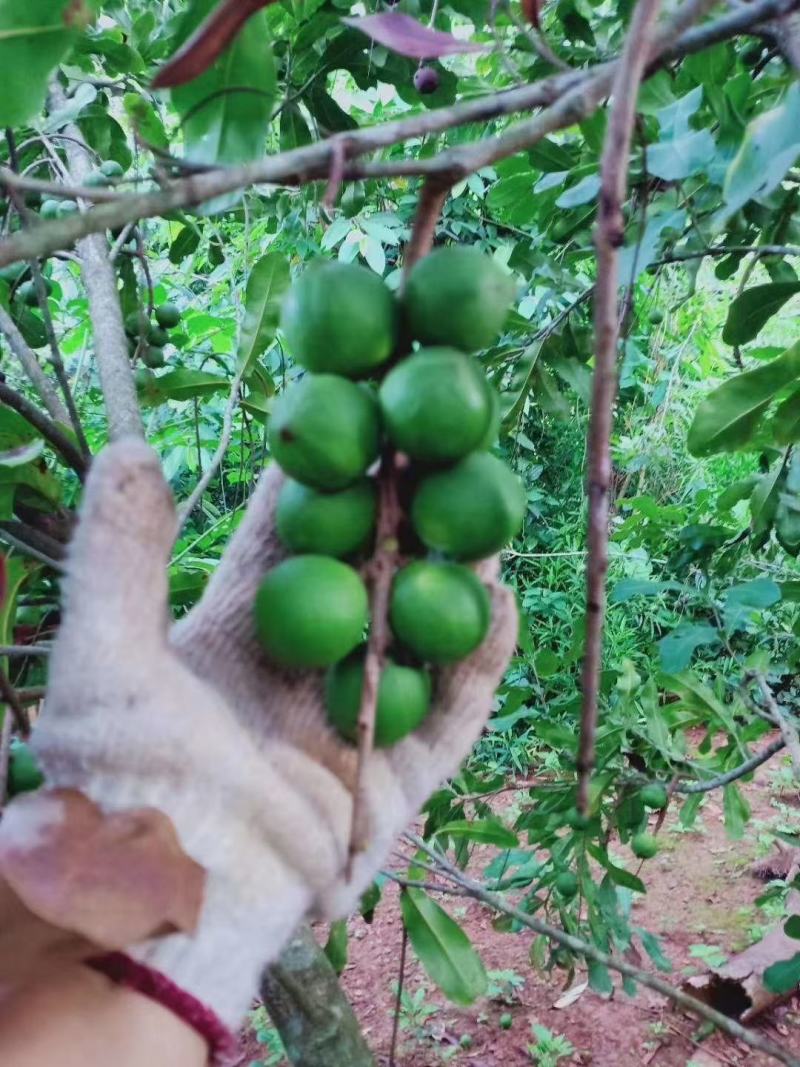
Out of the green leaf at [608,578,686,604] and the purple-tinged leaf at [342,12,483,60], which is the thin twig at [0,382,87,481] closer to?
the purple-tinged leaf at [342,12,483,60]

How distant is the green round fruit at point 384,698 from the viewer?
3.09 ft

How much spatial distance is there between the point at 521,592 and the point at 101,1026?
5381 mm

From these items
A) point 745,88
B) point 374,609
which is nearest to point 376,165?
point 374,609

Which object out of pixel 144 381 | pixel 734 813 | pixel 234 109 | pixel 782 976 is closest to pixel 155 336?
pixel 144 381

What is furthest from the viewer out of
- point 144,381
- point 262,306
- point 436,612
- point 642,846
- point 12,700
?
point 642,846

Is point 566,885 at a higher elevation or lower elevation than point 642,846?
higher

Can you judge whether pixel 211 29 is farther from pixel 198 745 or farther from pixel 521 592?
pixel 521 592

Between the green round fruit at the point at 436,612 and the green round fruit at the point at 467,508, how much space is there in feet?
0.11

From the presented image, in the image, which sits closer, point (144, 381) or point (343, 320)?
point (343, 320)

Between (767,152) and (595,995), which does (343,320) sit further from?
(595,995)

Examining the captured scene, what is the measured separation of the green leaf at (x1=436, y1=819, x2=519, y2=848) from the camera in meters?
2.05

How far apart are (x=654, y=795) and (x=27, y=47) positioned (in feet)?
6.22

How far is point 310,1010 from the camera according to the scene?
174cm

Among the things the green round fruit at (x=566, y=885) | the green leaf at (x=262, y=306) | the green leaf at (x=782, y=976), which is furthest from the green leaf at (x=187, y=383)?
the green leaf at (x=782, y=976)
